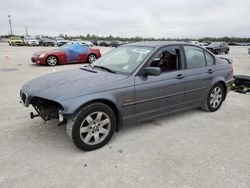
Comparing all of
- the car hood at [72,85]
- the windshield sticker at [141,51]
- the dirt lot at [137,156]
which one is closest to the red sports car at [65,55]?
the dirt lot at [137,156]

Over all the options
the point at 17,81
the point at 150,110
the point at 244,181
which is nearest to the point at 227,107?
the point at 150,110

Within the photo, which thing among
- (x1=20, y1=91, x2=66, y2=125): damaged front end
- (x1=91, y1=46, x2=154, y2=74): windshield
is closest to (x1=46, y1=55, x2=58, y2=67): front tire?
(x1=91, y1=46, x2=154, y2=74): windshield

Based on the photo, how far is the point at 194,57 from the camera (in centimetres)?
431

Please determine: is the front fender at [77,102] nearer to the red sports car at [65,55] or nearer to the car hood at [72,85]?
the car hood at [72,85]

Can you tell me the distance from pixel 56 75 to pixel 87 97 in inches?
46.5

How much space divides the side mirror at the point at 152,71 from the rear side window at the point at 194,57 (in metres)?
1.10

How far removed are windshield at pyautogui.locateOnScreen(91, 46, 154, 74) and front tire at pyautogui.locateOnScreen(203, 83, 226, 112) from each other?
186 cm

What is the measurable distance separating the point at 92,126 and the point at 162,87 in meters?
1.39

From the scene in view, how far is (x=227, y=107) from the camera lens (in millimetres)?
Result: 5129

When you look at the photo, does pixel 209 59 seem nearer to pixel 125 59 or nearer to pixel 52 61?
pixel 125 59

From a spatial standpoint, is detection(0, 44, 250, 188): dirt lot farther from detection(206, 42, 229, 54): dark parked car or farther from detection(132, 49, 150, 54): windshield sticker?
detection(206, 42, 229, 54): dark parked car

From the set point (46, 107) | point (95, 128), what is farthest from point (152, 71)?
point (46, 107)

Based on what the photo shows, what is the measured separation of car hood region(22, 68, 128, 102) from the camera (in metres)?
2.92

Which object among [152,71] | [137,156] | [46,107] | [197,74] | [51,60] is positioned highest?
[152,71]
